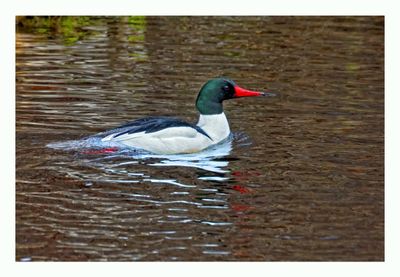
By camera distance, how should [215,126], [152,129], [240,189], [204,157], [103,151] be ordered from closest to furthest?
[240,189] < [103,151] < [204,157] < [152,129] < [215,126]

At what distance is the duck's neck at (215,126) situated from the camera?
12852mm

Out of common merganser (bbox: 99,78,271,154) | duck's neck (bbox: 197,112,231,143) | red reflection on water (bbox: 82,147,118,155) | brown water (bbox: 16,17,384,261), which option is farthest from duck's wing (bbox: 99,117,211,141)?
duck's neck (bbox: 197,112,231,143)

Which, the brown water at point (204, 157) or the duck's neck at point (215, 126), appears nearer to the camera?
the brown water at point (204, 157)

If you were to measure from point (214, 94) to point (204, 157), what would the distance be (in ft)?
4.24

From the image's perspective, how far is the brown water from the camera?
9055 mm

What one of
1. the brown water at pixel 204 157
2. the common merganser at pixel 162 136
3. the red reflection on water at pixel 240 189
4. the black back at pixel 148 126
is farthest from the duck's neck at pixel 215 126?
the red reflection on water at pixel 240 189

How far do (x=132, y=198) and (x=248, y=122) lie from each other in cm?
395

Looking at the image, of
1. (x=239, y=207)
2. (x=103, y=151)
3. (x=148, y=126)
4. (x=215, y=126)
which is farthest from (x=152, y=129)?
(x=239, y=207)

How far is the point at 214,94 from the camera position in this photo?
1305 cm

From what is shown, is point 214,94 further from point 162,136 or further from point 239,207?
point 239,207

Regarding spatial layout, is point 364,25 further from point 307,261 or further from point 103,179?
point 307,261

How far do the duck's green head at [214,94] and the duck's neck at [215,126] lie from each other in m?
0.07

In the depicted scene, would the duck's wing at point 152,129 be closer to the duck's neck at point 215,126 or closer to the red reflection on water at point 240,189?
the duck's neck at point 215,126

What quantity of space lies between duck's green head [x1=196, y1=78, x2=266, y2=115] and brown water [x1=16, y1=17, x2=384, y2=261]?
1.73 ft
